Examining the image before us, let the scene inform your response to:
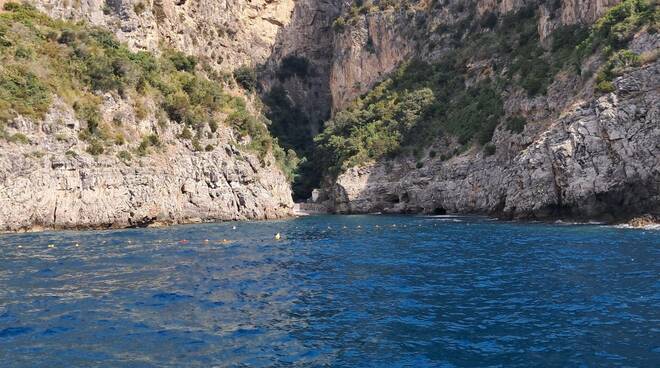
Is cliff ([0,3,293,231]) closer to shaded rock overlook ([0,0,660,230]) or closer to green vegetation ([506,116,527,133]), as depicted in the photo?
shaded rock overlook ([0,0,660,230])

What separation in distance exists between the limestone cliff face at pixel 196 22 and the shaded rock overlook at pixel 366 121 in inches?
11.4

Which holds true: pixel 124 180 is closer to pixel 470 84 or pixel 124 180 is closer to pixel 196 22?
pixel 470 84

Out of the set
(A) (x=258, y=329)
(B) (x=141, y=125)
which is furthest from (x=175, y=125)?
(A) (x=258, y=329)

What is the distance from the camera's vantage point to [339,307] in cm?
1322

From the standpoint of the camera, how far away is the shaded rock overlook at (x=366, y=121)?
3730 centimetres

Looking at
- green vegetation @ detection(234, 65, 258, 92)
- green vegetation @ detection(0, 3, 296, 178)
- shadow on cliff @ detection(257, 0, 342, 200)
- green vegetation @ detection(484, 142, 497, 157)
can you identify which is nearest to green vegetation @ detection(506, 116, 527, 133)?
green vegetation @ detection(484, 142, 497, 157)

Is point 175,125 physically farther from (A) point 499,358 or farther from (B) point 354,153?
(A) point 499,358

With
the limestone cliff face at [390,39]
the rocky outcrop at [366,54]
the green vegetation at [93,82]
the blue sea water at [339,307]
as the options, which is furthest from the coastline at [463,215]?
the rocky outcrop at [366,54]

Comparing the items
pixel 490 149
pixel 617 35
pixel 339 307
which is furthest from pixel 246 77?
pixel 339 307

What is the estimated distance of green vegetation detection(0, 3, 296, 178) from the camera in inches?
1674

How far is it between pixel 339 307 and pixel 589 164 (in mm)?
29466

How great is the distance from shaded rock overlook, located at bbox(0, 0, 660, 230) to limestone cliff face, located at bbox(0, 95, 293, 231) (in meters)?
0.14

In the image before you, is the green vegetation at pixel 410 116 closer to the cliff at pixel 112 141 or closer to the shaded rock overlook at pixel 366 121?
the shaded rock overlook at pixel 366 121

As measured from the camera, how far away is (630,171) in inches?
1348
